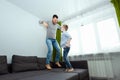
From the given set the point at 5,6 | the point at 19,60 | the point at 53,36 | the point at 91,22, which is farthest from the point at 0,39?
the point at 91,22

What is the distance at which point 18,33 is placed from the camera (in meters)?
2.72

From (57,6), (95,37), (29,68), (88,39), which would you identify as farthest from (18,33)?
(95,37)

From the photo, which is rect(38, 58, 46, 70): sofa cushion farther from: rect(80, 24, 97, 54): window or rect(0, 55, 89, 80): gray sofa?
rect(80, 24, 97, 54): window

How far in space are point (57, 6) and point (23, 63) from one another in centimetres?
187

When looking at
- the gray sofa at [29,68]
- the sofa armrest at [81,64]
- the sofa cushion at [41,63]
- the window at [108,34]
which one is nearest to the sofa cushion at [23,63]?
the gray sofa at [29,68]

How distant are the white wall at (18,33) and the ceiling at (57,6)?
20 cm

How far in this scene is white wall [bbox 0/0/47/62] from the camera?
2.39 metres

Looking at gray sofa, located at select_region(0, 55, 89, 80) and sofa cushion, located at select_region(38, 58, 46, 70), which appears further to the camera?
sofa cushion, located at select_region(38, 58, 46, 70)

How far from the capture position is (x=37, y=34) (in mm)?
3410

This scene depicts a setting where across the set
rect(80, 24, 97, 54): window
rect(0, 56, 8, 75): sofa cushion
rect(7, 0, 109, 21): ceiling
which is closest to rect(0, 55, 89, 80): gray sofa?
rect(0, 56, 8, 75): sofa cushion

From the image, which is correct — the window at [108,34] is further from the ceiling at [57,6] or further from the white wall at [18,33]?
the white wall at [18,33]

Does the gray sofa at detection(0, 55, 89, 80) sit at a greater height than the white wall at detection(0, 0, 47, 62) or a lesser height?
lesser

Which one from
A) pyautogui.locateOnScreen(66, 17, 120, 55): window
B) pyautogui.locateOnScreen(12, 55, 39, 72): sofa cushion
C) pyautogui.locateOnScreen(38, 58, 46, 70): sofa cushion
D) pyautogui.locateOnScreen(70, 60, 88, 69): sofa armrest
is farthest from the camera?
pyautogui.locateOnScreen(66, 17, 120, 55): window

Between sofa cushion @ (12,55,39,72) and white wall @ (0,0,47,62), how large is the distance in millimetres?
308
